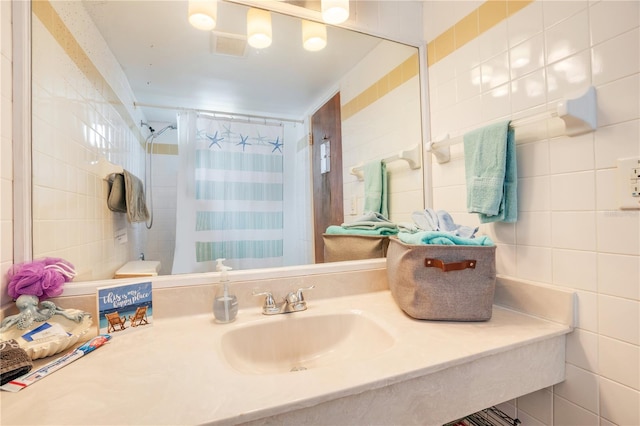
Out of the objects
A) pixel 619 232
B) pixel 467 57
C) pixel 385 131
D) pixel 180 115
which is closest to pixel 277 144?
pixel 180 115

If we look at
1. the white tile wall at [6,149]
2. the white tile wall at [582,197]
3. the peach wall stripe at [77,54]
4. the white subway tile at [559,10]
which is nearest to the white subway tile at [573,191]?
the white tile wall at [582,197]

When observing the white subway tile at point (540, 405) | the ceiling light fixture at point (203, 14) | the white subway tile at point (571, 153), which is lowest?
the white subway tile at point (540, 405)

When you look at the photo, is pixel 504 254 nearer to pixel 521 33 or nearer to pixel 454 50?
pixel 521 33

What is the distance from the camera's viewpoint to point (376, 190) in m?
1.37

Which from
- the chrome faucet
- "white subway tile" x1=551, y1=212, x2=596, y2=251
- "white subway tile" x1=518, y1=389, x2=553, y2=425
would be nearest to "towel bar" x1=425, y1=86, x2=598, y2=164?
"white subway tile" x1=551, y1=212, x2=596, y2=251

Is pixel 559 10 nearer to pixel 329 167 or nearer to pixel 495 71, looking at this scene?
pixel 495 71

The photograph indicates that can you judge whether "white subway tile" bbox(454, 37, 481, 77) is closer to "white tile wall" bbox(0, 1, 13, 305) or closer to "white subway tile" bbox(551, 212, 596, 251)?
"white subway tile" bbox(551, 212, 596, 251)

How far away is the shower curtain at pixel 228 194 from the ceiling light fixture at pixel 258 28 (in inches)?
12.4

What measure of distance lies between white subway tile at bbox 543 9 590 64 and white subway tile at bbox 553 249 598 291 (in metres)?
0.54

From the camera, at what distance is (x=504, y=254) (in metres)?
1.00

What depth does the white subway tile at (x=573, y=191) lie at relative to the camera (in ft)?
2.48

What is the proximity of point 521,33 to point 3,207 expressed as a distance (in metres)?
1.54

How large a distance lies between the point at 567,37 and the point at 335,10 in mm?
757

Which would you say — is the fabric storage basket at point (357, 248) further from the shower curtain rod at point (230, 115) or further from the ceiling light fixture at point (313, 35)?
the ceiling light fixture at point (313, 35)
